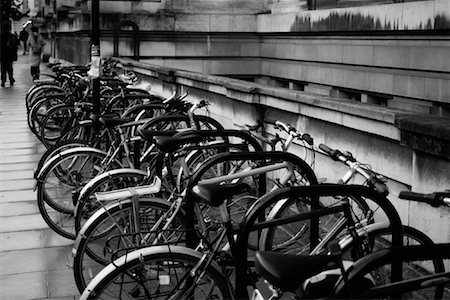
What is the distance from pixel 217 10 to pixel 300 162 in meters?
16.0

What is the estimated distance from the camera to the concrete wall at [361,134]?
16.1 ft

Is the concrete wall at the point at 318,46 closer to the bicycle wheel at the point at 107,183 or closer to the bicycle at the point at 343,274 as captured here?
the bicycle wheel at the point at 107,183

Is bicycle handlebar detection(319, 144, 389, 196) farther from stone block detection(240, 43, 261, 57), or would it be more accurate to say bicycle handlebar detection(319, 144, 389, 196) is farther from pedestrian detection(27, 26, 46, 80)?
pedestrian detection(27, 26, 46, 80)

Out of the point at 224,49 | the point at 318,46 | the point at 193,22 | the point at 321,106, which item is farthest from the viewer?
the point at 224,49

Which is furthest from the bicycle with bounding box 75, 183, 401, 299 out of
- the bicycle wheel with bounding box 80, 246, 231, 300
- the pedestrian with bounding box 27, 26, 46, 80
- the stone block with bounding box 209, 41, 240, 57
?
the pedestrian with bounding box 27, 26, 46, 80

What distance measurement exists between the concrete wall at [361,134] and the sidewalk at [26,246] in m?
2.15

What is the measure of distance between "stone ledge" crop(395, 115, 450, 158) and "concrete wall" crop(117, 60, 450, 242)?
0.01 meters

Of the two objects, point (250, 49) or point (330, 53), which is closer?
point (330, 53)

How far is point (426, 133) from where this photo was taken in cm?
477

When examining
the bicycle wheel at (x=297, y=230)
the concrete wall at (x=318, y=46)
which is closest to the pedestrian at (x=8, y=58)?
the concrete wall at (x=318, y=46)

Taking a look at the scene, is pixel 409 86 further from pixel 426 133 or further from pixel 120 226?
pixel 120 226

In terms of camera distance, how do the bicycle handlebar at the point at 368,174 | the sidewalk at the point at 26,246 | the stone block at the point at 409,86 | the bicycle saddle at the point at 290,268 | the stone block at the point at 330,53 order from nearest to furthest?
the bicycle saddle at the point at 290,268
the bicycle handlebar at the point at 368,174
the sidewalk at the point at 26,246
the stone block at the point at 409,86
the stone block at the point at 330,53

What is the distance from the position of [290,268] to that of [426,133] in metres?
2.53

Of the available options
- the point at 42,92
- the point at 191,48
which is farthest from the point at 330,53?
the point at 42,92
